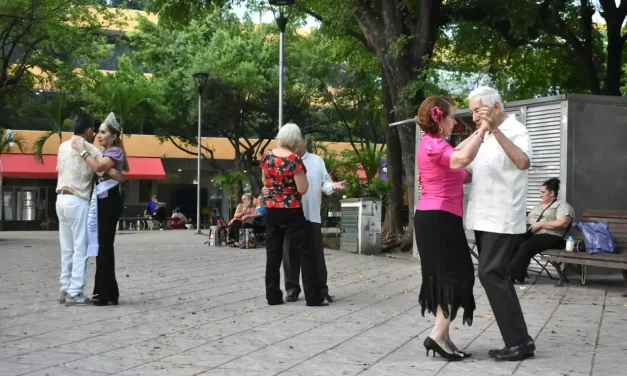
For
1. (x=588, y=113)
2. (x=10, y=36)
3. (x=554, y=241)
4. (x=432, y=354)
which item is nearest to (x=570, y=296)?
(x=554, y=241)

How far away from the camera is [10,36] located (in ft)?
94.2

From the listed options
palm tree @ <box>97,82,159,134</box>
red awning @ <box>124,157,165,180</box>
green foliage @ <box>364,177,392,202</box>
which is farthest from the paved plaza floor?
red awning @ <box>124,157,165,180</box>

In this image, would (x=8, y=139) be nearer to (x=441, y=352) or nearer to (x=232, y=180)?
(x=232, y=180)

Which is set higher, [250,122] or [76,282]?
[250,122]

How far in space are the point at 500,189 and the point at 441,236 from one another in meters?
0.50

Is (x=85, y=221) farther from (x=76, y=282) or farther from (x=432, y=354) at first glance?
(x=432, y=354)

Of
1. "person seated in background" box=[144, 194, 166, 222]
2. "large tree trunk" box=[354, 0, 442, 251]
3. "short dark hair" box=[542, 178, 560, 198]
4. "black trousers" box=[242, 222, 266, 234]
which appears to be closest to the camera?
"short dark hair" box=[542, 178, 560, 198]

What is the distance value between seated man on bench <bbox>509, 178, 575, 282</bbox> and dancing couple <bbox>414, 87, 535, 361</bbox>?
212 inches

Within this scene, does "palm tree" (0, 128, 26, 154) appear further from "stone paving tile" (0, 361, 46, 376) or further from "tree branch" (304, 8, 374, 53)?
"stone paving tile" (0, 361, 46, 376)

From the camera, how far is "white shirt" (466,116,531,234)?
6238 millimetres

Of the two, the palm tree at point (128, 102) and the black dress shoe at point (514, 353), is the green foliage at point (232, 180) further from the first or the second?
the black dress shoe at point (514, 353)

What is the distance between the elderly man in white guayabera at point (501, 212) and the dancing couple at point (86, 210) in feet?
13.7

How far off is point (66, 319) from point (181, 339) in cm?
160

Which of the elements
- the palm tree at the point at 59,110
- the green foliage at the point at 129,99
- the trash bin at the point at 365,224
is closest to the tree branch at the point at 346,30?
the trash bin at the point at 365,224
